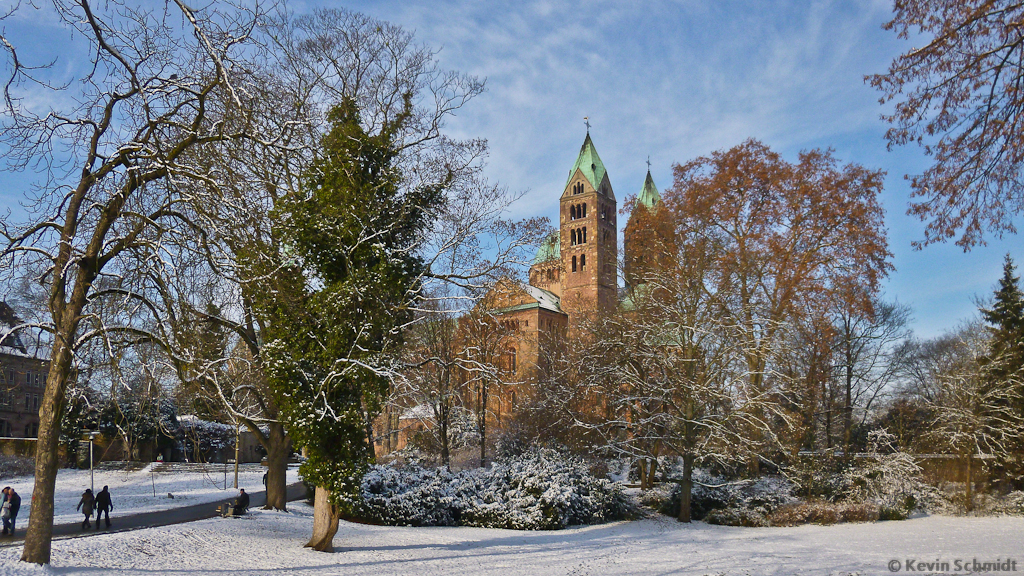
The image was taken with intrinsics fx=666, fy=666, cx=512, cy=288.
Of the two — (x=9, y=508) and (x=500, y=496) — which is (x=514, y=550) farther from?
(x=9, y=508)

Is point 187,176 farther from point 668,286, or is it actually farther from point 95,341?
point 668,286

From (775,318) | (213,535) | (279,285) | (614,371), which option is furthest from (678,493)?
(279,285)

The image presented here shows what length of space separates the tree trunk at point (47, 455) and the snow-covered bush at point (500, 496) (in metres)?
11.5

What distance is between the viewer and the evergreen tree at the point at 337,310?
13.5m

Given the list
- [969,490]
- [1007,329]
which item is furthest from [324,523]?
[1007,329]

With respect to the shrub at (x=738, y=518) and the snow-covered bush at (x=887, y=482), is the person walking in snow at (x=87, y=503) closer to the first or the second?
the shrub at (x=738, y=518)

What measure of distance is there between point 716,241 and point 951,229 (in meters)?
19.6

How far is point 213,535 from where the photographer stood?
14.5 m

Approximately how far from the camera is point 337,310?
13422 millimetres

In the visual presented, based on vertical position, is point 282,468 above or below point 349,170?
below

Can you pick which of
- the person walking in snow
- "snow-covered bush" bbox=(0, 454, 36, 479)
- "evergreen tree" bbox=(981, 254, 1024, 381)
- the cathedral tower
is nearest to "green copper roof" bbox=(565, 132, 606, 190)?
the cathedral tower

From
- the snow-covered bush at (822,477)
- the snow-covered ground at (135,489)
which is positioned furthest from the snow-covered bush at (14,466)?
the snow-covered bush at (822,477)

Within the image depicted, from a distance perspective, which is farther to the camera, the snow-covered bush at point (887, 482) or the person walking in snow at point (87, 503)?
the snow-covered bush at point (887, 482)

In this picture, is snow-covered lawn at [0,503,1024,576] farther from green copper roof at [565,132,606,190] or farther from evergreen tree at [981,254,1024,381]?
green copper roof at [565,132,606,190]
